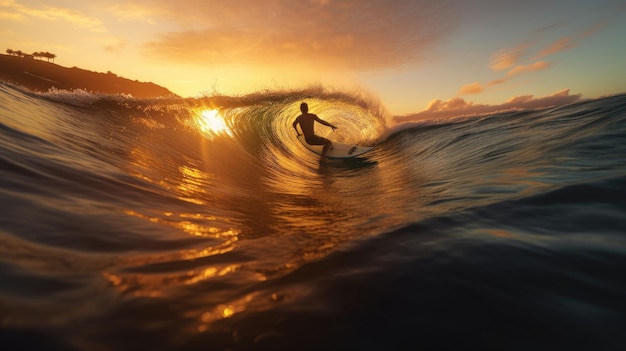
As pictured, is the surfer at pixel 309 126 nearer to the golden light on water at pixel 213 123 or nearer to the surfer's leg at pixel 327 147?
the surfer's leg at pixel 327 147

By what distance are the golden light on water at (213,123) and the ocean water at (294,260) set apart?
5826mm

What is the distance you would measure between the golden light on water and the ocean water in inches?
229

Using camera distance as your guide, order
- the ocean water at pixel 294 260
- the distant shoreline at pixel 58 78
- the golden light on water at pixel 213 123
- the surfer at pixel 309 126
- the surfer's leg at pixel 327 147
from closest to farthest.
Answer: the ocean water at pixel 294 260
the golden light on water at pixel 213 123
the surfer at pixel 309 126
the surfer's leg at pixel 327 147
the distant shoreline at pixel 58 78

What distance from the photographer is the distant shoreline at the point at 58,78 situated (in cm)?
4019

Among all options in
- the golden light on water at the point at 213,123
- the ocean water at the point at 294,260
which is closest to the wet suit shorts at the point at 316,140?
the golden light on water at the point at 213,123

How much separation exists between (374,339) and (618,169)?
14.0 feet

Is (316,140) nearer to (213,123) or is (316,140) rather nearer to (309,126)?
(309,126)

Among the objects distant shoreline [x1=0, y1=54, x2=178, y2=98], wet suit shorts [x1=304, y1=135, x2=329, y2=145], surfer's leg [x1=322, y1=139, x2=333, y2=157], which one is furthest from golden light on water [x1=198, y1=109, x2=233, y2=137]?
distant shoreline [x1=0, y1=54, x2=178, y2=98]

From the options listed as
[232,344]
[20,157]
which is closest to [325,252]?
[232,344]

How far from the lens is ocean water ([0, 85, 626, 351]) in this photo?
1.26 metres

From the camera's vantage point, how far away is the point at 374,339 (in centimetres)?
126

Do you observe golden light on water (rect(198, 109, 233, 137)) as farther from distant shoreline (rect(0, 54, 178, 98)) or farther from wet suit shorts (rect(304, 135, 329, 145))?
distant shoreline (rect(0, 54, 178, 98))

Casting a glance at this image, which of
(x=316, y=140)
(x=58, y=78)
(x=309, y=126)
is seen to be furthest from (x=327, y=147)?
(x=58, y=78)

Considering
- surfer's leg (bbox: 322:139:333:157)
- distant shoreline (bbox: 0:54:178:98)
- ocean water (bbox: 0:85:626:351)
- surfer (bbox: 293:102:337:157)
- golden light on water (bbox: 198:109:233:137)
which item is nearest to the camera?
ocean water (bbox: 0:85:626:351)
